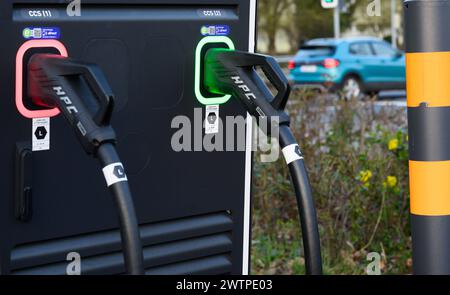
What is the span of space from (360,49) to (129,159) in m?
16.2

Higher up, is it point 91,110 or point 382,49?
point 382,49

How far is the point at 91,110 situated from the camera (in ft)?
7.18

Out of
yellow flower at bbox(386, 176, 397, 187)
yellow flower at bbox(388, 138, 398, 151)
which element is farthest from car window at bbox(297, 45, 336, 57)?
yellow flower at bbox(386, 176, 397, 187)

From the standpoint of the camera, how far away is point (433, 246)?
8.35ft

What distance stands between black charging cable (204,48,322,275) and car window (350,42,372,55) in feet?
52.0

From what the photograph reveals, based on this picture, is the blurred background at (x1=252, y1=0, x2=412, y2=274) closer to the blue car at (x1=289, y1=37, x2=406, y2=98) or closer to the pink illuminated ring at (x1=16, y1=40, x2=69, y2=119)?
the pink illuminated ring at (x1=16, y1=40, x2=69, y2=119)

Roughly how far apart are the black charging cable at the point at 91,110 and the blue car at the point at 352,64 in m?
15.3

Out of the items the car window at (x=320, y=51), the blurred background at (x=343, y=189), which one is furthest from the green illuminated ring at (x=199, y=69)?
the car window at (x=320, y=51)

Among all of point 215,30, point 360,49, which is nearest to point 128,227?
point 215,30

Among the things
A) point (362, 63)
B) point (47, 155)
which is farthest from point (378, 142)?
point (362, 63)

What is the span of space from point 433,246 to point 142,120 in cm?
90

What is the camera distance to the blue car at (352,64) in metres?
17.8

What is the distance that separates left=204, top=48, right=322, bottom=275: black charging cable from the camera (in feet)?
7.50

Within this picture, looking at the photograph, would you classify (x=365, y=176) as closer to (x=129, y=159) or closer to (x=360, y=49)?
(x=129, y=159)
